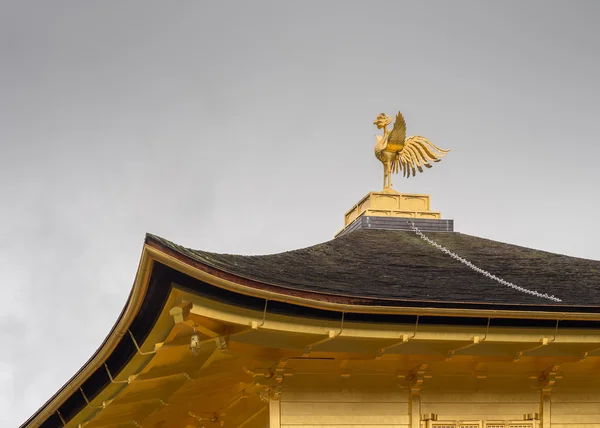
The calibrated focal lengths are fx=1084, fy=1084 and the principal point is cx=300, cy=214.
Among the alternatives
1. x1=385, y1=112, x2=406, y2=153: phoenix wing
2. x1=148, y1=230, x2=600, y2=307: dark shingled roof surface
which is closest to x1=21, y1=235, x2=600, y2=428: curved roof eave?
x1=148, y1=230, x2=600, y2=307: dark shingled roof surface

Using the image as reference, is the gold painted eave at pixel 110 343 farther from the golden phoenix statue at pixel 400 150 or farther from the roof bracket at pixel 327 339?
the golden phoenix statue at pixel 400 150

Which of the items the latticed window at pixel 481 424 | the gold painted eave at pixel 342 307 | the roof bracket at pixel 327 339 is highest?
the gold painted eave at pixel 342 307

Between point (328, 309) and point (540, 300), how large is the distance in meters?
3.64

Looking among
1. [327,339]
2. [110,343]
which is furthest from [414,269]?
[110,343]

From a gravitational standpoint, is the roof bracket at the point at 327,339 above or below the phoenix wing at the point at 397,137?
below

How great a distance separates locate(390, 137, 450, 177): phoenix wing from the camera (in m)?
26.3

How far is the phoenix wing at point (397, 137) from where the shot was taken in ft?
85.0

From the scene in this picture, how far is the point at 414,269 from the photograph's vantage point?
18.7 metres

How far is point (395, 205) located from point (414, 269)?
6.01 meters

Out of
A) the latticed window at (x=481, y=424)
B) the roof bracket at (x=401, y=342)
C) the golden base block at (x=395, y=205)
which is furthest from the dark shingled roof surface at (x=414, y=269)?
the latticed window at (x=481, y=424)

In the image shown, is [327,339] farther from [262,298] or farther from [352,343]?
[262,298]

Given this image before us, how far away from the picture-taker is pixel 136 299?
565 inches

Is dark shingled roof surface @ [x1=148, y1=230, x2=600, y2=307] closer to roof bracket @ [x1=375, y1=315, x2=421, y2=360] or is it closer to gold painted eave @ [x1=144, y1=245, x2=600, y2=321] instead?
gold painted eave @ [x1=144, y1=245, x2=600, y2=321]

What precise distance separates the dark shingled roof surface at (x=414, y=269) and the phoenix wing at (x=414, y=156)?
3358 mm
